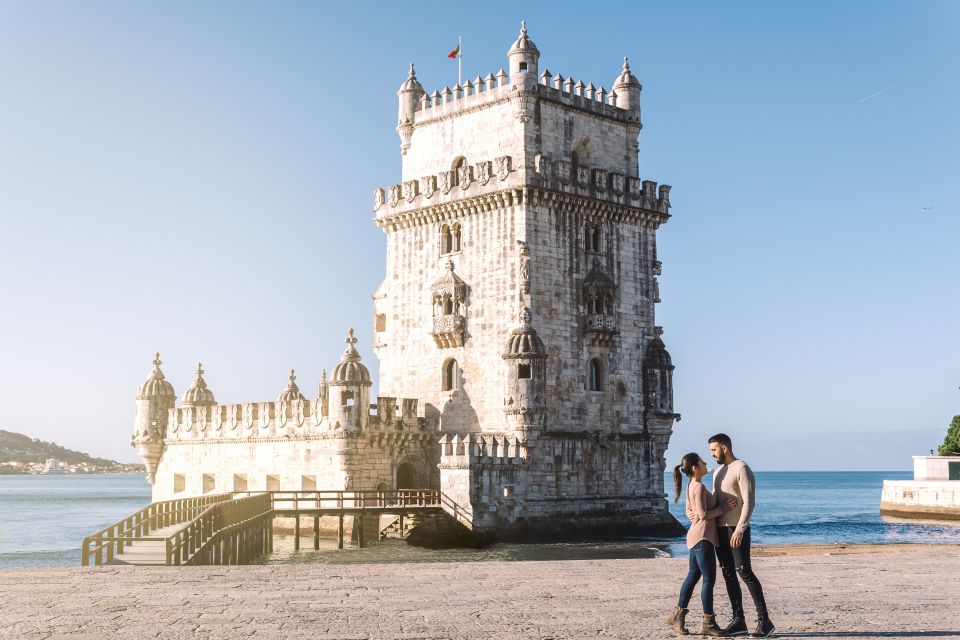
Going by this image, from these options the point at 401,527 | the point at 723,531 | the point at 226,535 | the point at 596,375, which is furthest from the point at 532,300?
the point at 723,531

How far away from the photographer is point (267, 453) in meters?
54.5

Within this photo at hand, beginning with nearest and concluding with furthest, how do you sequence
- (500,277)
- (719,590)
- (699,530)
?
(699,530) → (719,590) → (500,277)

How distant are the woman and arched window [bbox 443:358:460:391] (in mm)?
35743

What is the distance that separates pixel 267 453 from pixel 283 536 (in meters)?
3.76

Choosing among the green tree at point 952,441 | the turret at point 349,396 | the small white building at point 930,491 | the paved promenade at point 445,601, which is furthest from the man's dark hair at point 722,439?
the green tree at point 952,441

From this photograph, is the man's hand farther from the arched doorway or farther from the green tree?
the green tree

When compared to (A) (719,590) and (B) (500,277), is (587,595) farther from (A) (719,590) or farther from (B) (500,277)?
(B) (500,277)

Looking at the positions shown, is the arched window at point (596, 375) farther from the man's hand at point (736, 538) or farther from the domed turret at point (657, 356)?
the man's hand at point (736, 538)

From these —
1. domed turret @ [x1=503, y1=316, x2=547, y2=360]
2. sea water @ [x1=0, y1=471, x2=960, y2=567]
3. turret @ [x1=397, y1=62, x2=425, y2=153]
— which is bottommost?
sea water @ [x1=0, y1=471, x2=960, y2=567]

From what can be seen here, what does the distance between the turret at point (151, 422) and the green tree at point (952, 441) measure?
168 ft

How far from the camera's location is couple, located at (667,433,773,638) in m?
15.5

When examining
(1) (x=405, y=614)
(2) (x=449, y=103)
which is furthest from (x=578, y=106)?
(1) (x=405, y=614)

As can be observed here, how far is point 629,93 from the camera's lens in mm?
55031

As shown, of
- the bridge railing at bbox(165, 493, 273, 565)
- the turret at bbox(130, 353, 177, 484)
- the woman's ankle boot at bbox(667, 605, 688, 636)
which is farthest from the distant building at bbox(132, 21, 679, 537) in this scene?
the woman's ankle boot at bbox(667, 605, 688, 636)
